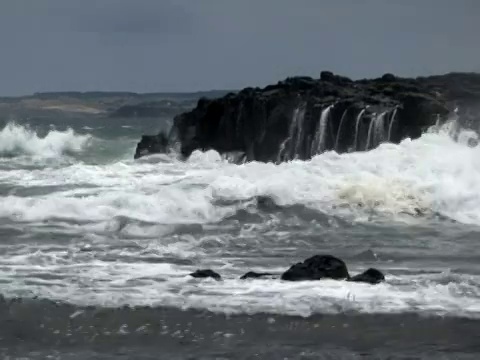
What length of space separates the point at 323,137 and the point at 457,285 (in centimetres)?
2221

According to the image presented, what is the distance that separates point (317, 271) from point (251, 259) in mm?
2737

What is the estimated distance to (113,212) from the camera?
874 inches

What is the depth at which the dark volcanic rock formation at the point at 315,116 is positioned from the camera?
112 feet

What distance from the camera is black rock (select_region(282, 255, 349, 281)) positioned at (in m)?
13.4

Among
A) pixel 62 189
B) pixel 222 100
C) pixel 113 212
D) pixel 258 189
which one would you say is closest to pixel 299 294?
pixel 113 212

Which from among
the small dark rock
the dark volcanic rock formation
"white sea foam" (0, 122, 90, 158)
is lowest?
"white sea foam" (0, 122, 90, 158)

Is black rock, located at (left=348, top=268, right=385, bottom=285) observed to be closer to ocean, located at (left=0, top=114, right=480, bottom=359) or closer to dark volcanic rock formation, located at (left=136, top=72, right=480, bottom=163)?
ocean, located at (left=0, top=114, right=480, bottom=359)

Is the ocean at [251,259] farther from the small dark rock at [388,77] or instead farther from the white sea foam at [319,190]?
the small dark rock at [388,77]

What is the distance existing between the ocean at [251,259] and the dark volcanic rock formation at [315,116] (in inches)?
88.4

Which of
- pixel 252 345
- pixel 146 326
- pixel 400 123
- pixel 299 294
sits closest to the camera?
pixel 252 345

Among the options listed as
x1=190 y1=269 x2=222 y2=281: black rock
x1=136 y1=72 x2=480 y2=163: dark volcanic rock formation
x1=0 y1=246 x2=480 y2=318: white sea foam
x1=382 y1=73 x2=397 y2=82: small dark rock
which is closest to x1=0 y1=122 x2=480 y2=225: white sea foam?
x1=136 y1=72 x2=480 y2=163: dark volcanic rock formation

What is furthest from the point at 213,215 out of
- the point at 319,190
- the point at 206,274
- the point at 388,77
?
the point at 388,77

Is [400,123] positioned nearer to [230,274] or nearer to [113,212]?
[113,212]

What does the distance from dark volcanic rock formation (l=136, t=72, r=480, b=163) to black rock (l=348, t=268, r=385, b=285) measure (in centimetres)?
2016
